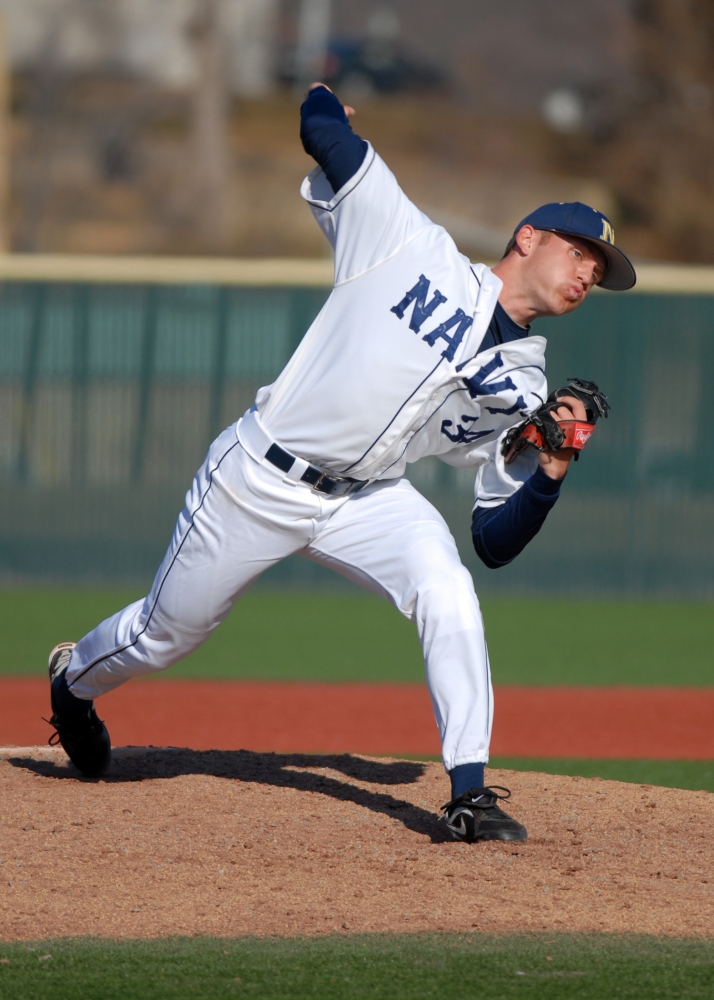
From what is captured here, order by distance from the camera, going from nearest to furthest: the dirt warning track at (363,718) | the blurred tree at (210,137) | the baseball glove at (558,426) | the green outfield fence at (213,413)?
the baseball glove at (558,426)
the dirt warning track at (363,718)
the green outfield fence at (213,413)
the blurred tree at (210,137)

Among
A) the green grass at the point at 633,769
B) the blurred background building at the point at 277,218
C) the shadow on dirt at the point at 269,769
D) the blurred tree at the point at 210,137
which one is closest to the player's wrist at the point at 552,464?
the shadow on dirt at the point at 269,769

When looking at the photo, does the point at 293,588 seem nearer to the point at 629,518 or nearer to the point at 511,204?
the point at 629,518

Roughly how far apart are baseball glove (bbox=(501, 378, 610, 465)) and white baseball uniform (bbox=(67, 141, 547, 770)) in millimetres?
110

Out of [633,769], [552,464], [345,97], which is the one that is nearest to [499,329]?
[552,464]

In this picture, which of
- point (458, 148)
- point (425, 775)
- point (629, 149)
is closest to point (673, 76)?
point (629, 149)

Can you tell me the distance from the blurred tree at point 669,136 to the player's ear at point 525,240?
27.1 m

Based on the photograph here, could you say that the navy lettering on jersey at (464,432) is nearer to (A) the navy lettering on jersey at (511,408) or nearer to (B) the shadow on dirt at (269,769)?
(A) the navy lettering on jersey at (511,408)

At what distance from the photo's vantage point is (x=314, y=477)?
11.9 ft

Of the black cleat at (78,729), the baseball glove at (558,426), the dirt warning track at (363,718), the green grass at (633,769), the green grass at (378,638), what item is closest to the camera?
the baseball glove at (558,426)

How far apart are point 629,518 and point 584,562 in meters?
0.49

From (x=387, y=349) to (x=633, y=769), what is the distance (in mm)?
2393

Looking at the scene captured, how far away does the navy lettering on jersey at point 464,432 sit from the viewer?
3.67m

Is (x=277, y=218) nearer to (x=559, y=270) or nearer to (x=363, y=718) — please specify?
(x=363, y=718)

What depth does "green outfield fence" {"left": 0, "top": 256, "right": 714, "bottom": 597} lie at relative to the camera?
33.9ft
